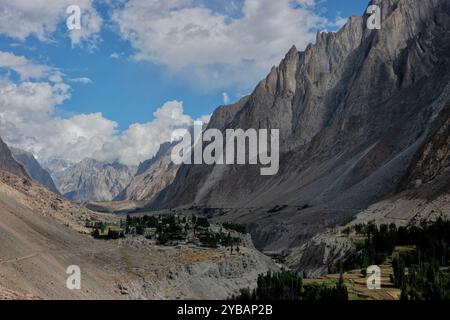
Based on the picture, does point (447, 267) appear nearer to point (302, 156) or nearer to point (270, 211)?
point (270, 211)

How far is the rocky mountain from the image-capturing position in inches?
3971

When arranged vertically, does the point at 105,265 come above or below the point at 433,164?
below

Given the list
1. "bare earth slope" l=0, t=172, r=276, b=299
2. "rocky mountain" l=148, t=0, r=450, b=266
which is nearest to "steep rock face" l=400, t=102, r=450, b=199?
"rocky mountain" l=148, t=0, r=450, b=266

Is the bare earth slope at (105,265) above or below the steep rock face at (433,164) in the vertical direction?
below

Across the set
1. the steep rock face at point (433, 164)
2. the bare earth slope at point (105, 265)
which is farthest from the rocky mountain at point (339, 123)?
the bare earth slope at point (105, 265)

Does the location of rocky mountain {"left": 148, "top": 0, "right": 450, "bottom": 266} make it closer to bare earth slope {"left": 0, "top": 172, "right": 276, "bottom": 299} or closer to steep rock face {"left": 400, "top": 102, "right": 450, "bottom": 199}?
steep rock face {"left": 400, "top": 102, "right": 450, "bottom": 199}

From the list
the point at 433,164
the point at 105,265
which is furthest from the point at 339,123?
the point at 105,265

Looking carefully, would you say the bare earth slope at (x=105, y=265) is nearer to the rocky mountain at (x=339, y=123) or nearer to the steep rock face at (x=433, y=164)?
the steep rock face at (x=433, y=164)

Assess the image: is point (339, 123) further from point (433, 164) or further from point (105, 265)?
point (105, 265)

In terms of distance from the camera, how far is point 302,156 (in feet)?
485

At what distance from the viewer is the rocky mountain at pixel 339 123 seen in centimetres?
10088

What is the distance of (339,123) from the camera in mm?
144875

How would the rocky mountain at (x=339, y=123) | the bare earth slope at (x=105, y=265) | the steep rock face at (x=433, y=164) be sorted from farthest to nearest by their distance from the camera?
the rocky mountain at (x=339, y=123) < the steep rock face at (x=433, y=164) < the bare earth slope at (x=105, y=265)
